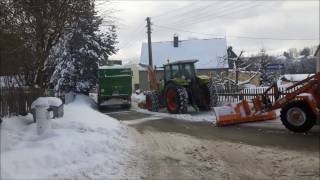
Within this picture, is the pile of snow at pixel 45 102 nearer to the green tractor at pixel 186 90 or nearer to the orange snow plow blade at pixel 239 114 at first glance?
the orange snow plow blade at pixel 239 114

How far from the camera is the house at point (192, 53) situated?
5791 cm

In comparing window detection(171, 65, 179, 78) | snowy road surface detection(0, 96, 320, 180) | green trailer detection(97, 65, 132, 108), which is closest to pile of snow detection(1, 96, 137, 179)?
snowy road surface detection(0, 96, 320, 180)

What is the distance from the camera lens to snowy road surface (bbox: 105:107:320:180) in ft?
30.4

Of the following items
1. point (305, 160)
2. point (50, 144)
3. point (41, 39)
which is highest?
point (41, 39)

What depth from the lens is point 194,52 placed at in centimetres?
6016

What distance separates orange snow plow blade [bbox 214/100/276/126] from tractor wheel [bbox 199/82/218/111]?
4536 millimetres

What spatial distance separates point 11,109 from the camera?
1130 centimetres

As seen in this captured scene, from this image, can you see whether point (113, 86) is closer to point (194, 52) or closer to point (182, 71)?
point (182, 71)

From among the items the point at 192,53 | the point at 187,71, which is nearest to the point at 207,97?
the point at 187,71

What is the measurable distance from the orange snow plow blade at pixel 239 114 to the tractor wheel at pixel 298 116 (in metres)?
1.90

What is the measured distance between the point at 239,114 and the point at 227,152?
217 inches

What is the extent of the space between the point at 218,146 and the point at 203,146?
0.39m

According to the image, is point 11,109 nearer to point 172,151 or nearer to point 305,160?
point 172,151

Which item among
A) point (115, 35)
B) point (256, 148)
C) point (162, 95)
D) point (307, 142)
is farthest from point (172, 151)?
point (115, 35)
